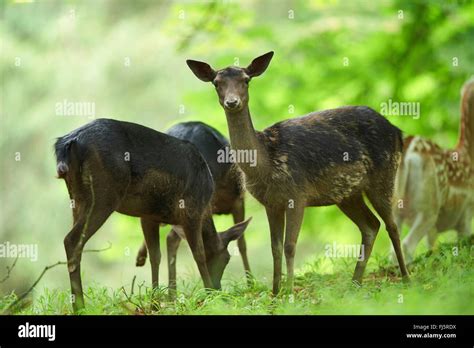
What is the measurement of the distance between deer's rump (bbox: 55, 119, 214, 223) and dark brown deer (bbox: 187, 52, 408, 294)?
61 centimetres

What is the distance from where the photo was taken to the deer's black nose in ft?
22.5

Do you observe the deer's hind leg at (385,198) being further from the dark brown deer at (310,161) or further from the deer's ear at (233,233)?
the deer's ear at (233,233)

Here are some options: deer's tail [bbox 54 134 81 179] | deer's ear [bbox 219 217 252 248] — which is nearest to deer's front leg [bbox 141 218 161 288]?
deer's ear [bbox 219 217 252 248]

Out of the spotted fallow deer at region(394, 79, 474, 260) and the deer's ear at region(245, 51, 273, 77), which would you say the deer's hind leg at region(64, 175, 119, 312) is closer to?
the deer's ear at region(245, 51, 273, 77)

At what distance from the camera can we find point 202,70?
7.34 meters

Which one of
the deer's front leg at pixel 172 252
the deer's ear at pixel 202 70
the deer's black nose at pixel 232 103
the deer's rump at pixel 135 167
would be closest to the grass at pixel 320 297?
the deer's front leg at pixel 172 252

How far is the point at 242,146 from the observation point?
23.8 feet

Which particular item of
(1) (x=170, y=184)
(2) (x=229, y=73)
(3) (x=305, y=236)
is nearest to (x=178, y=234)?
(1) (x=170, y=184)

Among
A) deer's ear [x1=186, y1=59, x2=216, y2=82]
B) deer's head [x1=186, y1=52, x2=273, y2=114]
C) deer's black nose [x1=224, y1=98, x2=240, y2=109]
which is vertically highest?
deer's ear [x1=186, y1=59, x2=216, y2=82]

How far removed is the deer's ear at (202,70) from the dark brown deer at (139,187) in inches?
→ 26.9

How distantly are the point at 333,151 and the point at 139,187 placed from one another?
190cm

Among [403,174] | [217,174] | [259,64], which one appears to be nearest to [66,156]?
[259,64]

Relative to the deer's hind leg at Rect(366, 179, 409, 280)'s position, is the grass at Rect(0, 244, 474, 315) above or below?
below

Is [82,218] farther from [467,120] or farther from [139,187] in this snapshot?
[467,120]
